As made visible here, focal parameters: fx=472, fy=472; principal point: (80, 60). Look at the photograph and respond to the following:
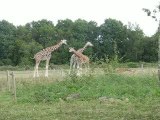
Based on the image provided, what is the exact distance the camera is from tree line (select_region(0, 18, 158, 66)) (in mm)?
55469

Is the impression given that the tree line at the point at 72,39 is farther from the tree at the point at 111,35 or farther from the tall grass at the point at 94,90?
the tall grass at the point at 94,90

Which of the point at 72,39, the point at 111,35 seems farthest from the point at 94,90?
the point at 111,35

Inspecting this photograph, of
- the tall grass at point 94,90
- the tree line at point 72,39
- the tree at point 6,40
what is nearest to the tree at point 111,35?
the tree line at point 72,39

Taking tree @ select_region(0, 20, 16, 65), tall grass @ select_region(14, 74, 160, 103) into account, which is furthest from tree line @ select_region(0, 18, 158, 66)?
tall grass @ select_region(14, 74, 160, 103)

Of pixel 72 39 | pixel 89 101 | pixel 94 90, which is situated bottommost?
pixel 89 101

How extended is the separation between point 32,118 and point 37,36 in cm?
5075

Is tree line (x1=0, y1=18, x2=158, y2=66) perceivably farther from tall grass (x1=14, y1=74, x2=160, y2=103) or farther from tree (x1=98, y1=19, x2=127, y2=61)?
tall grass (x1=14, y1=74, x2=160, y2=103)

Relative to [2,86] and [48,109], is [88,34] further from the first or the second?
[48,109]

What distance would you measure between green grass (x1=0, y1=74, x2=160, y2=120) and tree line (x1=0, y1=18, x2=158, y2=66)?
3324cm

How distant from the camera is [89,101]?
13.9m

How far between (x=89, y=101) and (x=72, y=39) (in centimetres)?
4660

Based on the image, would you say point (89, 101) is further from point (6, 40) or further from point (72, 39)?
point (6, 40)

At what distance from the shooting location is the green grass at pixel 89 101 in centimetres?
1116

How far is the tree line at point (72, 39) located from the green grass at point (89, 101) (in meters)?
33.2
